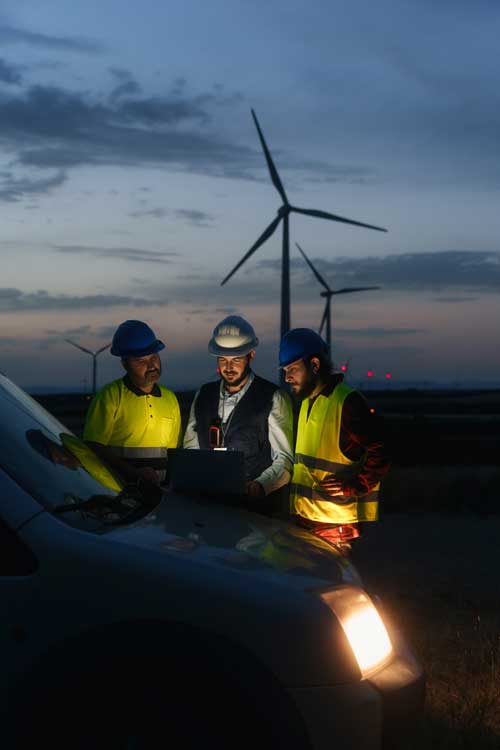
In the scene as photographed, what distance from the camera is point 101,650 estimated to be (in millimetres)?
3002

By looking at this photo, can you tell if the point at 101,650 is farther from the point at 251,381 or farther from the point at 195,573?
the point at 251,381

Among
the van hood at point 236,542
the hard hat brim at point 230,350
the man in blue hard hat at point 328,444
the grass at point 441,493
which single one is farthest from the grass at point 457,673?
the grass at point 441,493

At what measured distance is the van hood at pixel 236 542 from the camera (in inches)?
127

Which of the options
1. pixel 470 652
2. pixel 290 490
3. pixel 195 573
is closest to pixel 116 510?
pixel 195 573

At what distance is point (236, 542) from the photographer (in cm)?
353

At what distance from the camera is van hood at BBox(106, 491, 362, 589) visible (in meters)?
3.23

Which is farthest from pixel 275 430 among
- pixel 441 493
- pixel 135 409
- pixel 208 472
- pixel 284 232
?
pixel 284 232

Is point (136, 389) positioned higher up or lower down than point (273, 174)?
lower down

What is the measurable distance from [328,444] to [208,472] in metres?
1.48

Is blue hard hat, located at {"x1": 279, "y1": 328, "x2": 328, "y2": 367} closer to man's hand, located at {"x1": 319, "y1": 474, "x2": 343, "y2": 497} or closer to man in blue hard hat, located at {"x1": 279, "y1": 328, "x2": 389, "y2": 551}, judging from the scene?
man in blue hard hat, located at {"x1": 279, "y1": 328, "x2": 389, "y2": 551}

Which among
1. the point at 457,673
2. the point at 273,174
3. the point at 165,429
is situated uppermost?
the point at 273,174

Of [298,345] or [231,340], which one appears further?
[231,340]

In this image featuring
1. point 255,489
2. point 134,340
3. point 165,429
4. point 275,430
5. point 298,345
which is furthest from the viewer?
point 165,429

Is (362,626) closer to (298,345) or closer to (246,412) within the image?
(298,345)
